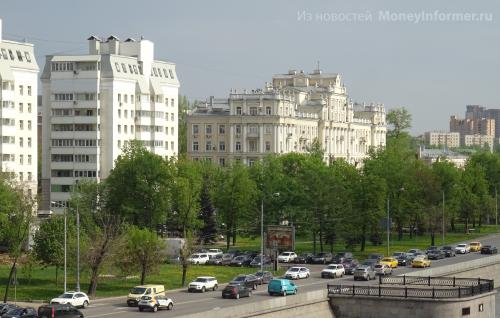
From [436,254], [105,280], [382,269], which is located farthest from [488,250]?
[105,280]

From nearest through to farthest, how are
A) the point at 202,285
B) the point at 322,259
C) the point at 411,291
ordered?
the point at 411,291 < the point at 202,285 < the point at 322,259

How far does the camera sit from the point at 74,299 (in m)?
65.0

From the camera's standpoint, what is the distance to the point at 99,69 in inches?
5212

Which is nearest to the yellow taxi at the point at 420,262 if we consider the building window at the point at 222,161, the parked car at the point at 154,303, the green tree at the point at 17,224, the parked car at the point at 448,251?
the parked car at the point at 448,251

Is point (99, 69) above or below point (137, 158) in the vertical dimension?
above

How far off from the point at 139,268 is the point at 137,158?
1238 inches

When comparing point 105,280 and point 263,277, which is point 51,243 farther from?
point 263,277

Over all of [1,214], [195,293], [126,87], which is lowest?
[195,293]

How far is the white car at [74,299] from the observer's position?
63.8 m

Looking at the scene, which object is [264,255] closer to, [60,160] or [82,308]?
[82,308]

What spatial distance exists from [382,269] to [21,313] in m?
38.1

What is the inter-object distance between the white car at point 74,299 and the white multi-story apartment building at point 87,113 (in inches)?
2556

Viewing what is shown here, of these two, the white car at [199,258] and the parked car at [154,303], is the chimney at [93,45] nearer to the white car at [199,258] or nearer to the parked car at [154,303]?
the white car at [199,258]

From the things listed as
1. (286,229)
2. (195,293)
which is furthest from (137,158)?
(195,293)
